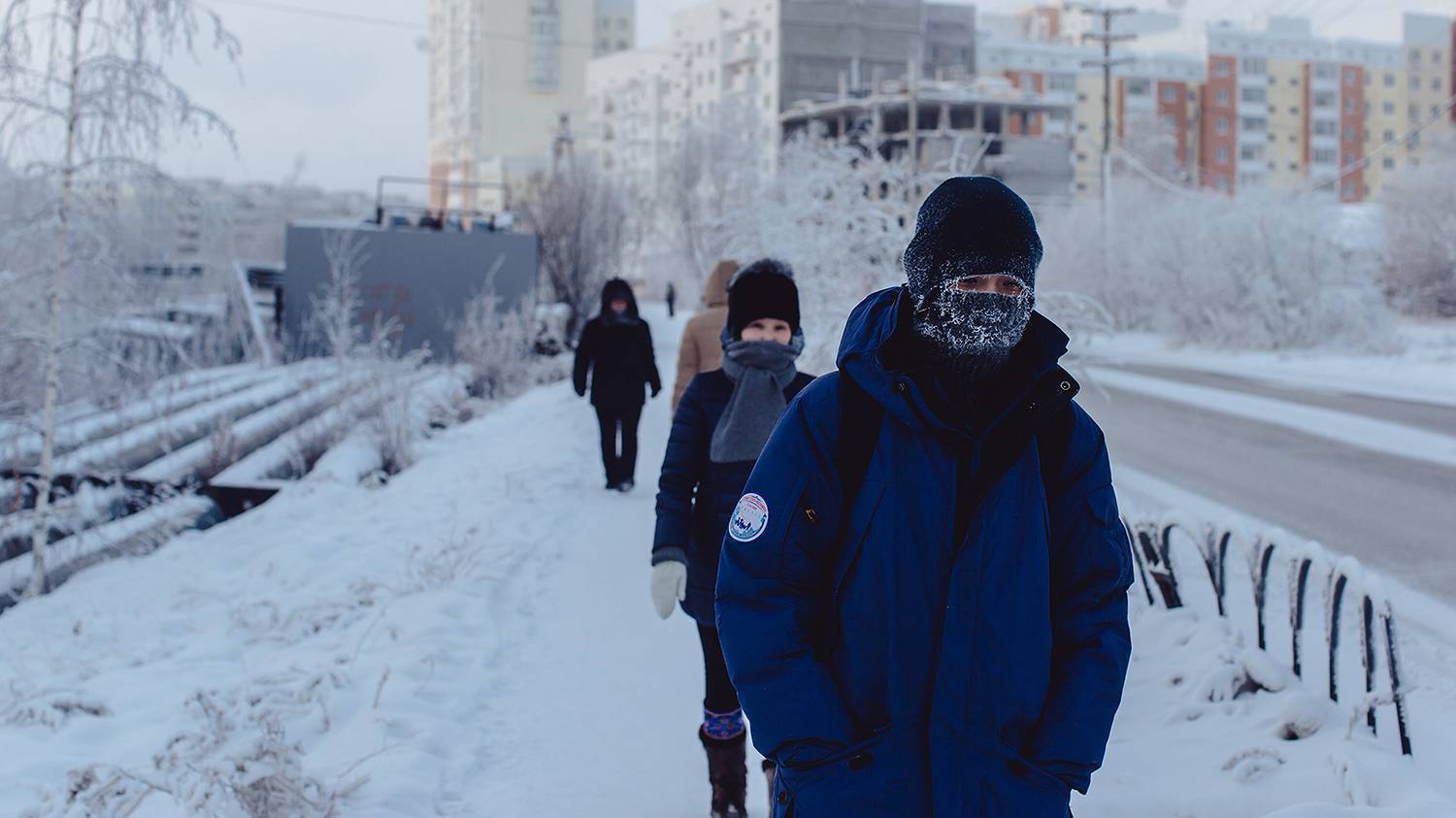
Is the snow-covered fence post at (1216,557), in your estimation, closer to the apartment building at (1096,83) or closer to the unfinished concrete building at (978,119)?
the unfinished concrete building at (978,119)

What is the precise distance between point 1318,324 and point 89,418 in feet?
75.2

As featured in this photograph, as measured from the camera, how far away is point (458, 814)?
3.94 m

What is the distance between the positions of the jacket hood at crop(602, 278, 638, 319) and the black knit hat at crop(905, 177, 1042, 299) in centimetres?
787

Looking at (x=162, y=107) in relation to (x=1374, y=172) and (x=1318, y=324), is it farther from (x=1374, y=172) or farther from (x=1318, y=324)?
(x=1374, y=172)

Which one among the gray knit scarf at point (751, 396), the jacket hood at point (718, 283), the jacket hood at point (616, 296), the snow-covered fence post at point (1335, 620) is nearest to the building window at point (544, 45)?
the jacket hood at point (616, 296)

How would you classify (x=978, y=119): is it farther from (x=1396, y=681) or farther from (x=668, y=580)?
(x=668, y=580)

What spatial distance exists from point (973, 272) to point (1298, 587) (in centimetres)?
295

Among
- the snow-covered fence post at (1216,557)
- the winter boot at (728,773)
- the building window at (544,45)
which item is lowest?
the winter boot at (728,773)

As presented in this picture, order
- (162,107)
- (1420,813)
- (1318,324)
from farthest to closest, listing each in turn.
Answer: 1. (1318,324)
2. (162,107)
3. (1420,813)

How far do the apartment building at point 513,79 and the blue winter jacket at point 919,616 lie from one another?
110741 mm

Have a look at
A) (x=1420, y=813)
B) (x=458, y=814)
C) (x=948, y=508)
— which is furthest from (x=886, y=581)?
(x=458, y=814)

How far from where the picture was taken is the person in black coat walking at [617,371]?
32.2 ft

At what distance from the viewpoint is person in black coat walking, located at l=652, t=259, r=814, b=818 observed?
3.70 m

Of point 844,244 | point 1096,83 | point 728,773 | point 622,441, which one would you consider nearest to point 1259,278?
point 844,244
